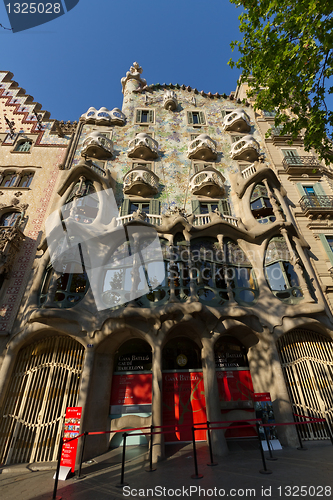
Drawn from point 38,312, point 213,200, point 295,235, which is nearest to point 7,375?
point 38,312

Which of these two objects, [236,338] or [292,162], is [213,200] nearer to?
[292,162]

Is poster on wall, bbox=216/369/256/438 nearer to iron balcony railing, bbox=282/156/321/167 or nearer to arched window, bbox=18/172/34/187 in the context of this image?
iron balcony railing, bbox=282/156/321/167

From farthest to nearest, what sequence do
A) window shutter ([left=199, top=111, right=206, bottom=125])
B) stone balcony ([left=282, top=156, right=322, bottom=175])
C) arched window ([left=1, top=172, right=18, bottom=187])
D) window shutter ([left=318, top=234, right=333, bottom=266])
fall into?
window shutter ([left=199, top=111, right=206, bottom=125]) → stone balcony ([left=282, top=156, right=322, bottom=175]) → arched window ([left=1, top=172, right=18, bottom=187]) → window shutter ([left=318, top=234, right=333, bottom=266])

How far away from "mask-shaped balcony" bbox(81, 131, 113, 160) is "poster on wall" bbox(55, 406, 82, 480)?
16.8 m

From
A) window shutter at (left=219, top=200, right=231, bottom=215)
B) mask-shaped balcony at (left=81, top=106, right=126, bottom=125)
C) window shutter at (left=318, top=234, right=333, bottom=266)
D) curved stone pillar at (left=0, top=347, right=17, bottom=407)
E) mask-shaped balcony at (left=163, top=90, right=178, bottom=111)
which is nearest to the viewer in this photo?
curved stone pillar at (left=0, top=347, right=17, bottom=407)

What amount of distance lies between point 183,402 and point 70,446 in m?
5.90

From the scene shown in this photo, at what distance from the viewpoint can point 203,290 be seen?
41.0 ft

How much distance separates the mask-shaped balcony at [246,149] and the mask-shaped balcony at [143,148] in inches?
248

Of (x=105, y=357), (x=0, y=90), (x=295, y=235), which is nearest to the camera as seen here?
(x=105, y=357)

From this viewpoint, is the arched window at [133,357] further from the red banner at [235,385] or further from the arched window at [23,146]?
the arched window at [23,146]

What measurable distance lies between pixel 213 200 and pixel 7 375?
590 inches

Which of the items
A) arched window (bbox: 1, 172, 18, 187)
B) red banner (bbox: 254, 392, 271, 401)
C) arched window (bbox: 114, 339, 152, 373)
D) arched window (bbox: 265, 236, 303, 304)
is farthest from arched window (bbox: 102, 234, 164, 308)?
arched window (bbox: 1, 172, 18, 187)

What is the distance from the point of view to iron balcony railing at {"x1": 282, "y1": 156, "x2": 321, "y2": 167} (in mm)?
18781

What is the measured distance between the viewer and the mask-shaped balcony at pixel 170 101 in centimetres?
2350
